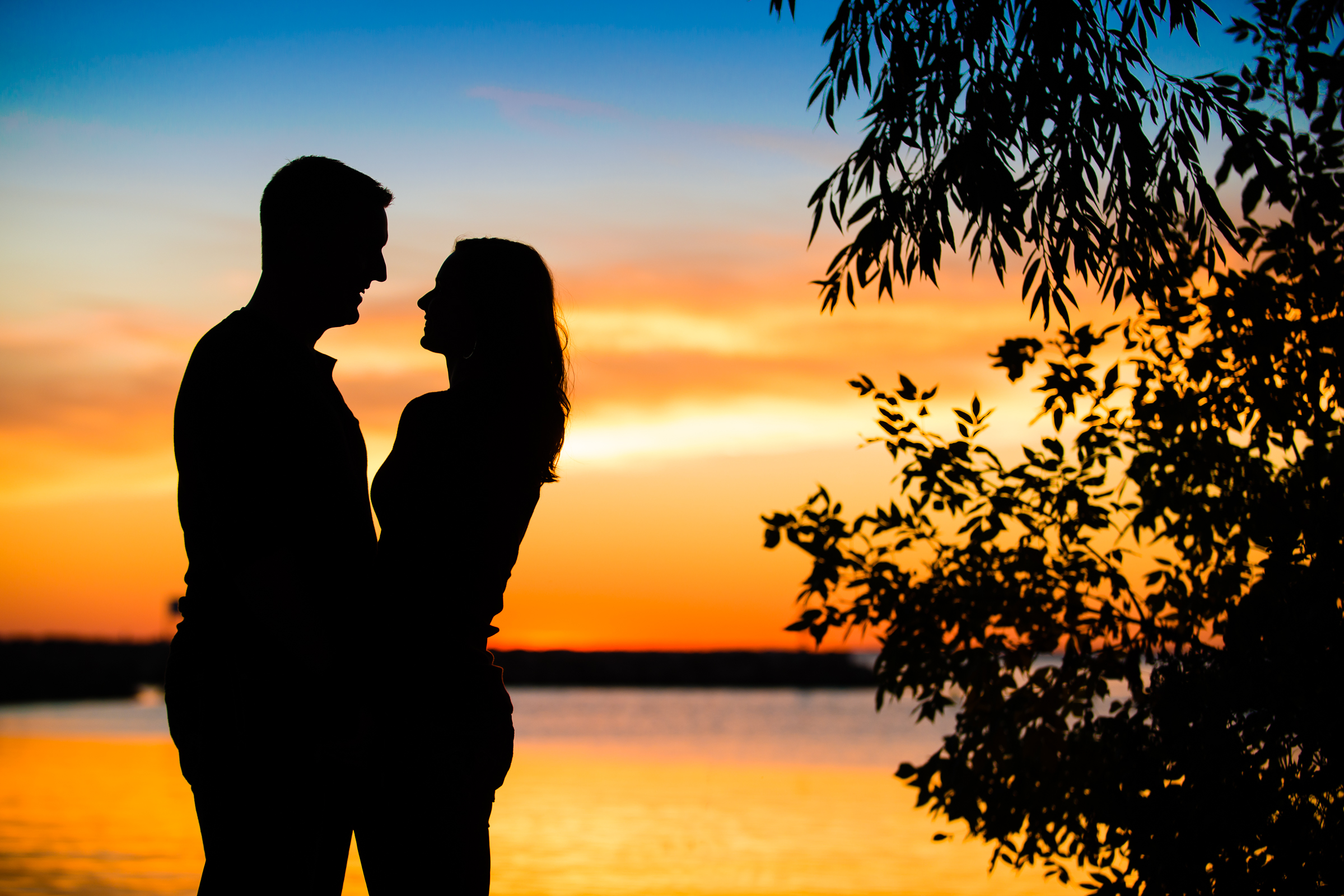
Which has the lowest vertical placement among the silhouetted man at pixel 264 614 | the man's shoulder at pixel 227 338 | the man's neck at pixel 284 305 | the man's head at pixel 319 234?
the silhouetted man at pixel 264 614

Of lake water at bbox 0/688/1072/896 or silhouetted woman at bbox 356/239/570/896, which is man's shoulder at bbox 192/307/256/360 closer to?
silhouetted woman at bbox 356/239/570/896

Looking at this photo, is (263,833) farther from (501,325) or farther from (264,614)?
(501,325)

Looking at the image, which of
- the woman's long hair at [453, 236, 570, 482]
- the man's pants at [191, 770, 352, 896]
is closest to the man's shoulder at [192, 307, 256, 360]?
the woman's long hair at [453, 236, 570, 482]

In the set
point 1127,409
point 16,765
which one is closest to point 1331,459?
point 1127,409

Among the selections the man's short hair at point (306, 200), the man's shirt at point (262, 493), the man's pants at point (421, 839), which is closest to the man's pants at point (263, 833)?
the man's pants at point (421, 839)

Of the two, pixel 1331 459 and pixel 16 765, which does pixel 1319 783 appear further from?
pixel 16 765

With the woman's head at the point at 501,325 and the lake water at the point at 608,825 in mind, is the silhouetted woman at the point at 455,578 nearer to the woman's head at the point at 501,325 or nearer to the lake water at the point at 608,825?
the woman's head at the point at 501,325

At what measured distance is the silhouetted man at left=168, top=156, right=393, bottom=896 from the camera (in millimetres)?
1977

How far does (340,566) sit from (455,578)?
0.21 meters

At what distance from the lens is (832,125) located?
4488 millimetres

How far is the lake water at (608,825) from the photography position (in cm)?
1200

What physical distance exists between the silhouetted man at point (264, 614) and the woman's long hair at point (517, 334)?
36 centimetres

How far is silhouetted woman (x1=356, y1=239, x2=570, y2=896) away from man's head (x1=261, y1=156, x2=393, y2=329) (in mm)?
201

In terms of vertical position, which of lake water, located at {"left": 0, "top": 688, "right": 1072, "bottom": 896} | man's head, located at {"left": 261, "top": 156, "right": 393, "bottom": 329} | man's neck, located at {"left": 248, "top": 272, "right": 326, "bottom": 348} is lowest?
lake water, located at {"left": 0, "top": 688, "right": 1072, "bottom": 896}
